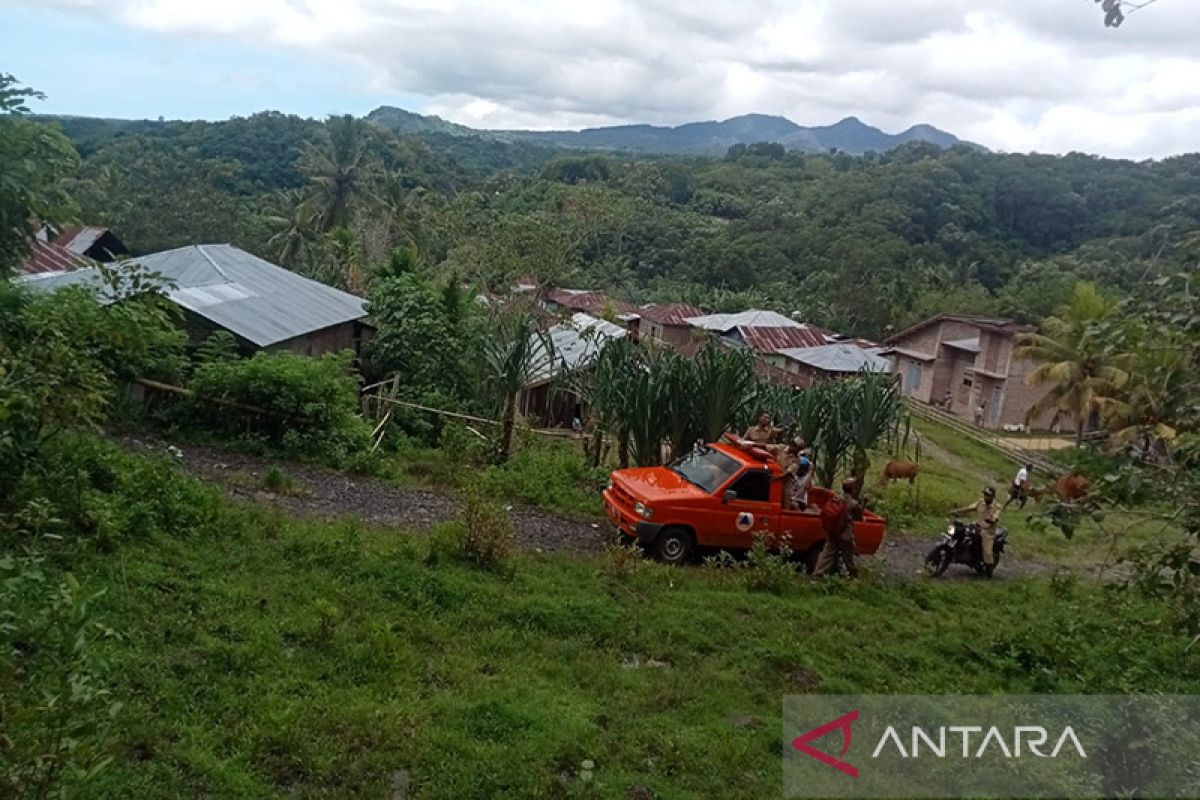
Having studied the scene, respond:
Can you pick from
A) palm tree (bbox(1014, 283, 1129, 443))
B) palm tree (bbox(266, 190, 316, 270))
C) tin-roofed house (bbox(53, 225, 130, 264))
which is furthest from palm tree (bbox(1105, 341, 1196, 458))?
palm tree (bbox(266, 190, 316, 270))

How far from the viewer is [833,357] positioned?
116 ft

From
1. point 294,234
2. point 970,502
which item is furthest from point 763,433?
point 294,234

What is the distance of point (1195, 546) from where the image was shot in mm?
5047

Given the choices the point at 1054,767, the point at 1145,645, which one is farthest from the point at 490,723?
the point at 1145,645

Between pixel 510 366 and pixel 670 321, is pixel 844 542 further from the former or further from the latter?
pixel 670 321

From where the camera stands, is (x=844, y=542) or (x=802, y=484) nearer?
(x=844, y=542)

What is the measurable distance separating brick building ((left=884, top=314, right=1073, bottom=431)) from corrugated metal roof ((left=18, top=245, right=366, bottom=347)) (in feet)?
77.5

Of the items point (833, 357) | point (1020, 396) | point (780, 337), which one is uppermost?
point (780, 337)

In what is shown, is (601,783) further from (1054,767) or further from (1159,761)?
(1159,761)

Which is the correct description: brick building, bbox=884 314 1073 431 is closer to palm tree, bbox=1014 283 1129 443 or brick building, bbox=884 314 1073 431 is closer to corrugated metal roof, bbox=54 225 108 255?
palm tree, bbox=1014 283 1129 443

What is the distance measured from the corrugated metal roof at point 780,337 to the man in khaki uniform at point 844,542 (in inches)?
1108

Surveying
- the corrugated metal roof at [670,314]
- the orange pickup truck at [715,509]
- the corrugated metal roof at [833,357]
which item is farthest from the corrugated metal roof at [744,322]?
the orange pickup truck at [715,509]

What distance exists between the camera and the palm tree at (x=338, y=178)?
1574 inches

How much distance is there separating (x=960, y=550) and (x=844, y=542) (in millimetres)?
2471
